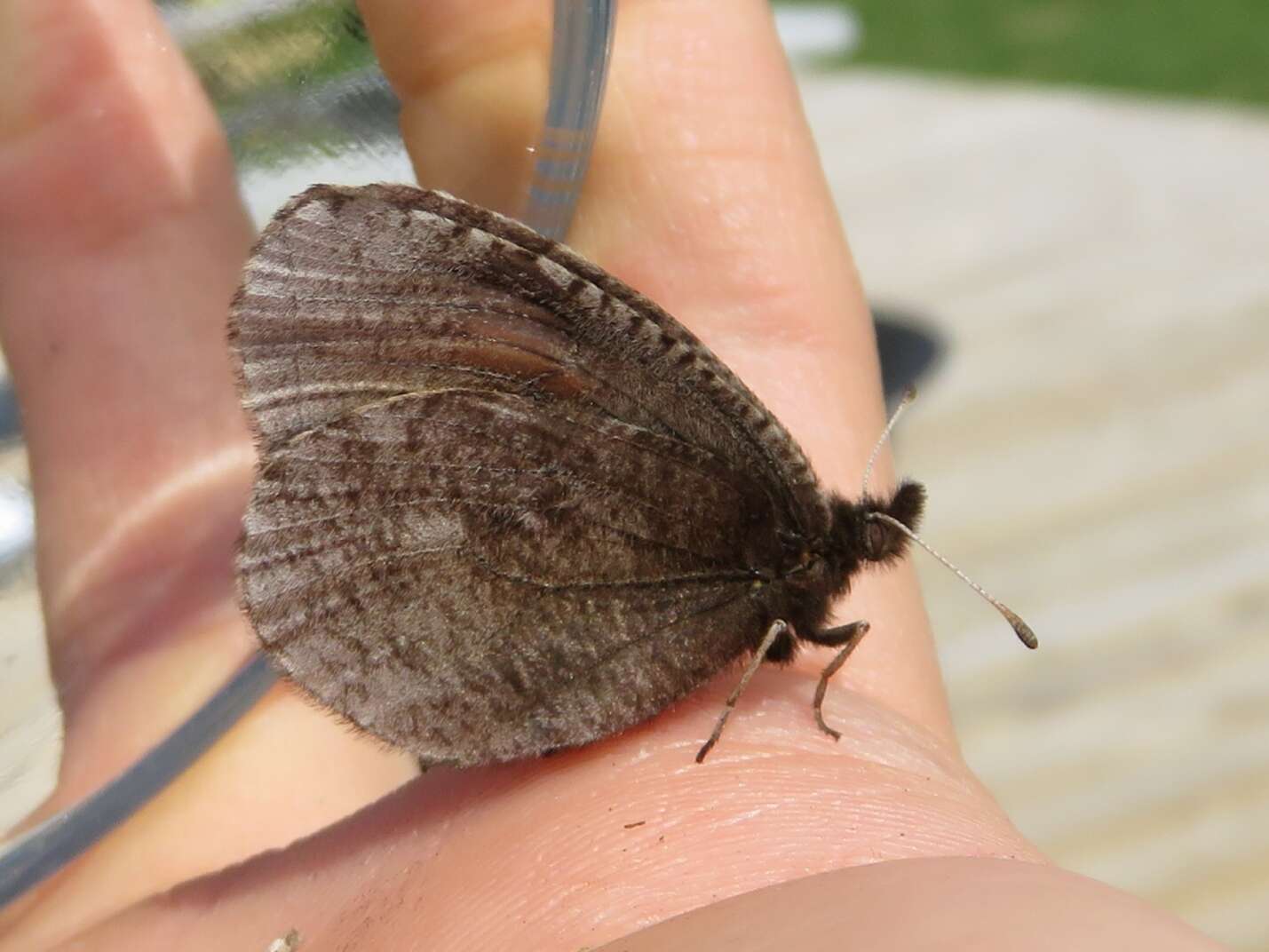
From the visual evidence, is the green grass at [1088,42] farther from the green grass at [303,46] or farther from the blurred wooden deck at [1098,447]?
the green grass at [303,46]

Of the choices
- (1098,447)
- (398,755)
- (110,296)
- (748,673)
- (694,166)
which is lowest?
(1098,447)

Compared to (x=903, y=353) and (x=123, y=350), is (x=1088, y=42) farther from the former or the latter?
(x=123, y=350)

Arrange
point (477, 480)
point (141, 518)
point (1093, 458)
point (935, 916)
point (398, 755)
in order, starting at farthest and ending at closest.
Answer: point (1093, 458) < point (141, 518) < point (398, 755) < point (477, 480) < point (935, 916)

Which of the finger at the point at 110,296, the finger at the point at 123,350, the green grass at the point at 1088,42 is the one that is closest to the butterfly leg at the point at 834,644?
the finger at the point at 123,350

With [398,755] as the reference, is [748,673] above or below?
above

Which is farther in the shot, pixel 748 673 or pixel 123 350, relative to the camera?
pixel 123 350

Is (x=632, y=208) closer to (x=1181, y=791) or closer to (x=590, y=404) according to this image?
(x=590, y=404)

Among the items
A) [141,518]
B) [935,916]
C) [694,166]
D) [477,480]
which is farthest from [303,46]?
[935,916]
